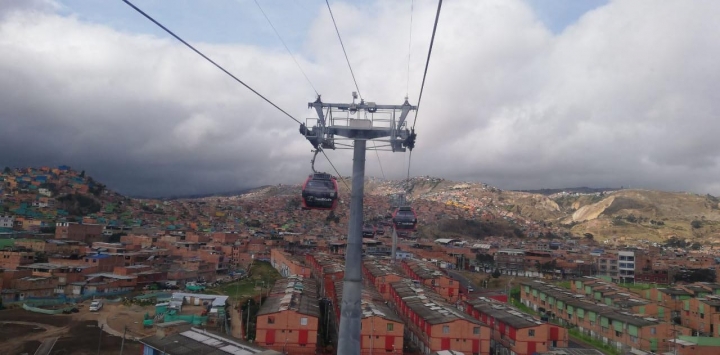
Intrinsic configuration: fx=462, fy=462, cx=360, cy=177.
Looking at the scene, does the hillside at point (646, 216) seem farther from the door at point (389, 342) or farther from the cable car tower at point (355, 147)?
the cable car tower at point (355, 147)

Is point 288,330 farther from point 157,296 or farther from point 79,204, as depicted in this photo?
point 79,204

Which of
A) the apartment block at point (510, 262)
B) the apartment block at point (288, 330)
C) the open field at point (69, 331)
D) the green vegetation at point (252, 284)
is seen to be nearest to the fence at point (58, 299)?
the open field at point (69, 331)

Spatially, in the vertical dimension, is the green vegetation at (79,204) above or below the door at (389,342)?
above

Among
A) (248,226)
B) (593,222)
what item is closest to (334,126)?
(248,226)

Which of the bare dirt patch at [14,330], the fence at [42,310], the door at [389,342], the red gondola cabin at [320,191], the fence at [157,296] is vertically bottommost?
the bare dirt patch at [14,330]

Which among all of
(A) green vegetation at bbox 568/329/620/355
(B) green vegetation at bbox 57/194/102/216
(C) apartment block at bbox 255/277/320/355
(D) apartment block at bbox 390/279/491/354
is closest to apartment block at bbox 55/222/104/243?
(B) green vegetation at bbox 57/194/102/216

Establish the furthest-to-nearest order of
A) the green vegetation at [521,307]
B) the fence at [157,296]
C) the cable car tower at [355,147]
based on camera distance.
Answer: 1. the green vegetation at [521,307]
2. the fence at [157,296]
3. the cable car tower at [355,147]
